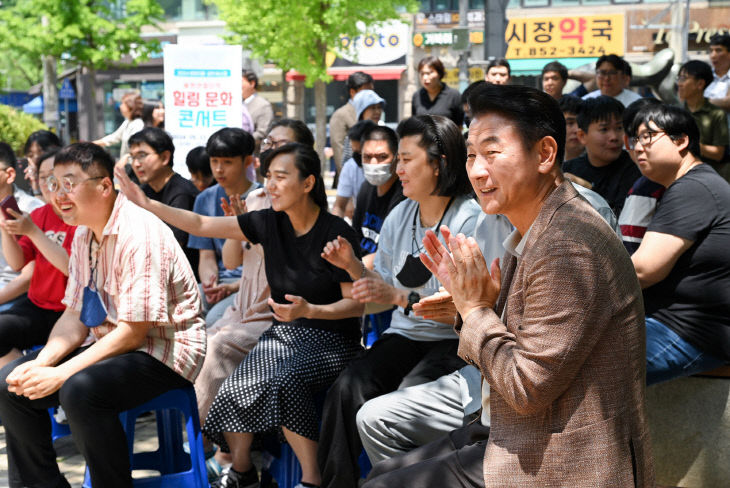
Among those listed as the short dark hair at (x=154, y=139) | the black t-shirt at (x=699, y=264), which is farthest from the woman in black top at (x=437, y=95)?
the black t-shirt at (x=699, y=264)

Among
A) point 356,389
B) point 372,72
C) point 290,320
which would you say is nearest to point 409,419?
point 356,389

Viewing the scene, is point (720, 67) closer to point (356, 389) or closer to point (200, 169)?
point (200, 169)

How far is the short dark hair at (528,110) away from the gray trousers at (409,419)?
1.28 metres

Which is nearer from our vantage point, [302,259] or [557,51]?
[302,259]

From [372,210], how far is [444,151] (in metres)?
1.61

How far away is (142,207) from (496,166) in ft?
8.04

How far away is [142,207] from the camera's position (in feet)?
13.7

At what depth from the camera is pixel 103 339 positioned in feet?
12.0

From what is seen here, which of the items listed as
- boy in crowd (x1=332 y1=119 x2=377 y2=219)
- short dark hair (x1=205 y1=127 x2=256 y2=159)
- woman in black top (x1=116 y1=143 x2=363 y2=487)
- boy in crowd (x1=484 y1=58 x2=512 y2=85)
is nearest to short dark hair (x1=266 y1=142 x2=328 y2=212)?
woman in black top (x1=116 y1=143 x2=363 y2=487)

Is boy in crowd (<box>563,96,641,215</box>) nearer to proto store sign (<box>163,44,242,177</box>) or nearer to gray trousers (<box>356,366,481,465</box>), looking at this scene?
gray trousers (<box>356,366,481,465</box>)

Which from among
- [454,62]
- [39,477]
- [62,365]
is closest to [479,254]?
[62,365]

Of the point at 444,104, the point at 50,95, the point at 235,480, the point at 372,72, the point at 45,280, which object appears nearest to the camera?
the point at 235,480

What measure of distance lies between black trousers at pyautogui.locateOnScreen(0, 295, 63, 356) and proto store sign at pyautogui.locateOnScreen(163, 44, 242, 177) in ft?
15.2

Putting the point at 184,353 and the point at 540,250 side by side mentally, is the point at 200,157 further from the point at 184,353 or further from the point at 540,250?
the point at 540,250
